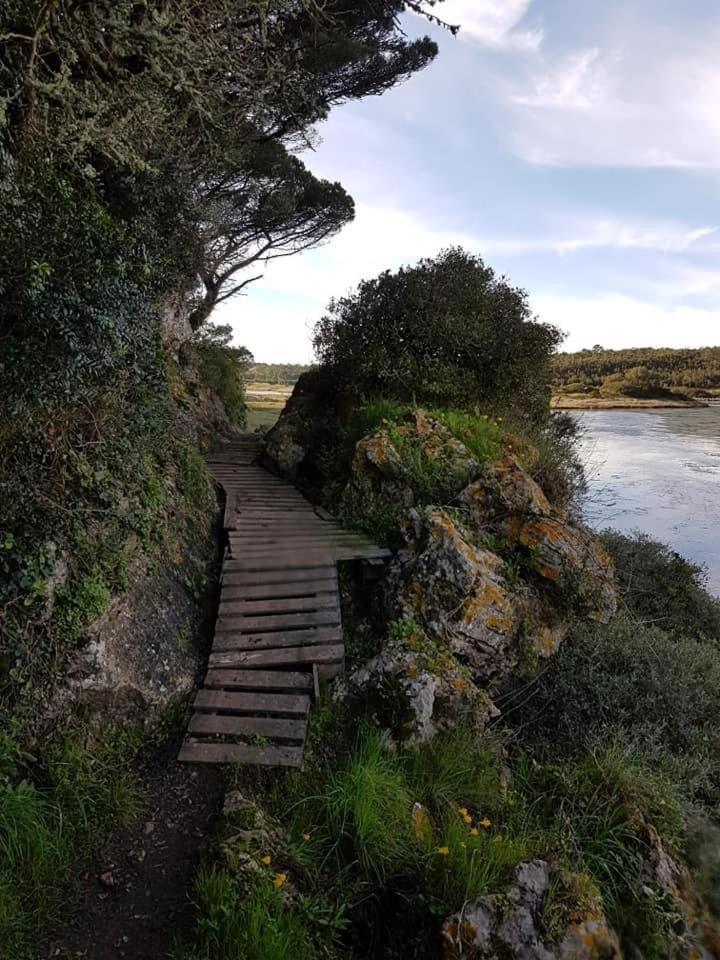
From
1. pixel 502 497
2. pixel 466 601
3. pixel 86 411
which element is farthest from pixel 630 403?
pixel 86 411

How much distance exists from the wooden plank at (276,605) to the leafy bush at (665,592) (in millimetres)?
5168

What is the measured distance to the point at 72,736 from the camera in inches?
156

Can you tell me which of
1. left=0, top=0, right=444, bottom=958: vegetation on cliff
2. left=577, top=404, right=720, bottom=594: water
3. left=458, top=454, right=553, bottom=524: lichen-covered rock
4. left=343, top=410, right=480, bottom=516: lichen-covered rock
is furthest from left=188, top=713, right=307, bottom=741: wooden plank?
left=577, top=404, right=720, bottom=594: water

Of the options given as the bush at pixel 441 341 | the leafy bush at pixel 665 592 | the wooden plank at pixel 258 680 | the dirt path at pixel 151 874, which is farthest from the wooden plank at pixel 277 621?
the leafy bush at pixel 665 592

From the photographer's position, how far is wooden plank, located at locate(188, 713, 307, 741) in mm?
4324

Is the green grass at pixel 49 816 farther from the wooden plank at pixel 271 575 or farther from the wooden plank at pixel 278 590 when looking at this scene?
the wooden plank at pixel 271 575

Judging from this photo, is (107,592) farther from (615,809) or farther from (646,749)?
(646,749)

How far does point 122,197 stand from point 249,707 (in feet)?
20.2

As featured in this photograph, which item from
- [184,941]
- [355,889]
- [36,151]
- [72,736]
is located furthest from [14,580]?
[36,151]

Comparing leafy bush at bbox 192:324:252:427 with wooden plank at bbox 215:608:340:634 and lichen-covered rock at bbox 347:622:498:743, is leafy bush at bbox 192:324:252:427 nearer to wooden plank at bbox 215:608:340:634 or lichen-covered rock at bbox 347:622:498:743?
wooden plank at bbox 215:608:340:634

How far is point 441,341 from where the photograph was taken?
370 inches

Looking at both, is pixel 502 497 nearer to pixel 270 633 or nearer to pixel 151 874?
pixel 270 633

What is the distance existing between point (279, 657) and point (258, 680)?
31cm

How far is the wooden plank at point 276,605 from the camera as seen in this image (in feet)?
18.0
